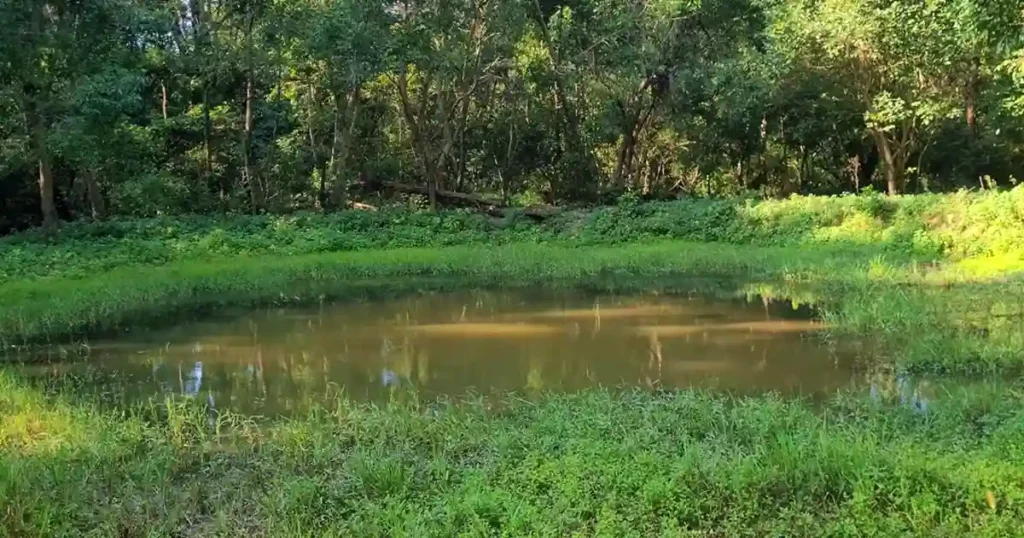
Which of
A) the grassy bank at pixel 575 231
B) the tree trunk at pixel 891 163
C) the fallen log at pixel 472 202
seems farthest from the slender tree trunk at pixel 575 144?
the tree trunk at pixel 891 163

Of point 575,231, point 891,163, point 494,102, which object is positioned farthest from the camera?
point 494,102

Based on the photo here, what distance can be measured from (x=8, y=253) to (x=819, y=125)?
76.2 ft

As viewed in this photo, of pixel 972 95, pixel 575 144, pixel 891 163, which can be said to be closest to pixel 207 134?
pixel 575 144

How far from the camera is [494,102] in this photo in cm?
2836

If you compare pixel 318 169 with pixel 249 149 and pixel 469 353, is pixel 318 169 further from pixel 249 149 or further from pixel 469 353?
pixel 469 353

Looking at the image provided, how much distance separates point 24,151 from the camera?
21.9m

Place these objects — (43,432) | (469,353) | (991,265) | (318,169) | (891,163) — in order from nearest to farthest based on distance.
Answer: (43,432), (469,353), (991,265), (891,163), (318,169)

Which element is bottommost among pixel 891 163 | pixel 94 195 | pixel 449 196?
pixel 449 196

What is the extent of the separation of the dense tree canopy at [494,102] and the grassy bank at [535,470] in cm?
1420

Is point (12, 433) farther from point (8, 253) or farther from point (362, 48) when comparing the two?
point (362, 48)

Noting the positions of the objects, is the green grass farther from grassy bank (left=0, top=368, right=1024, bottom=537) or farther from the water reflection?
grassy bank (left=0, top=368, right=1024, bottom=537)

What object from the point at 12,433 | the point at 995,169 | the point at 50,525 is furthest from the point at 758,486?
the point at 995,169

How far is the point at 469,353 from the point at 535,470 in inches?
188

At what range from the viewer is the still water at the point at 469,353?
8672 millimetres
